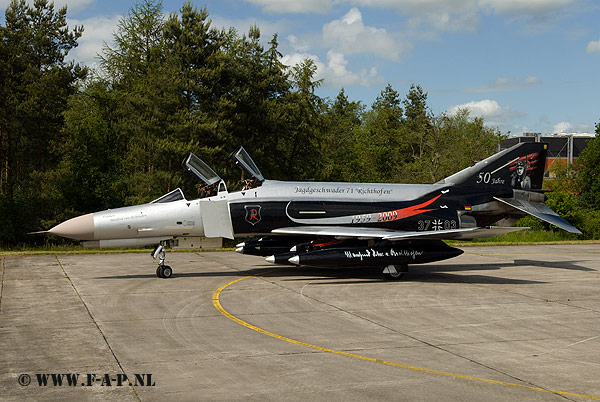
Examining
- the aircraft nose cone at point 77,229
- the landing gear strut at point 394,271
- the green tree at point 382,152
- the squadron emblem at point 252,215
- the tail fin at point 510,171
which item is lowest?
the landing gear strut at point 394,271

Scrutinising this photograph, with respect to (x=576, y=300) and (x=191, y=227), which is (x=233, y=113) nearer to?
(x=191, y=227)

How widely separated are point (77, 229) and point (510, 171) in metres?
13.1

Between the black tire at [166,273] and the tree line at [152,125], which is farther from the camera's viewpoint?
the tree line at [152,125]

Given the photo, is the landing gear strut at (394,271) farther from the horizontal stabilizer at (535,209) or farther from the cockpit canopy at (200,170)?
the cockpit canopy at (200,170)

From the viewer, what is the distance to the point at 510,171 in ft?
60.5

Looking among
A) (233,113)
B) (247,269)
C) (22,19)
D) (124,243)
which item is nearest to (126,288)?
(124,243)

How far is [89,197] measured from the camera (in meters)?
35.6

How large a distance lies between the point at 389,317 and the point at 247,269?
25.2 ft

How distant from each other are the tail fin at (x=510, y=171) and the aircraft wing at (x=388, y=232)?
8.85ft

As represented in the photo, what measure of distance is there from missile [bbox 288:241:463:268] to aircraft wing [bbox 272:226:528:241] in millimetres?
337

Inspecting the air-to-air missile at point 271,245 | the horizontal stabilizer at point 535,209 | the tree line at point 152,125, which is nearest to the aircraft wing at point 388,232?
the air-to-air missile at point 271,245

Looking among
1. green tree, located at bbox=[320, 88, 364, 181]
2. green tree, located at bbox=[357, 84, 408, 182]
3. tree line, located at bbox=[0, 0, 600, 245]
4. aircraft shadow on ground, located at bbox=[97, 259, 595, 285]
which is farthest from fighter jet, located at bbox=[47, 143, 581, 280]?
green tree, located at bbox=[357, 84, 408, 182]

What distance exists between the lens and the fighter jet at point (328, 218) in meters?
15.4

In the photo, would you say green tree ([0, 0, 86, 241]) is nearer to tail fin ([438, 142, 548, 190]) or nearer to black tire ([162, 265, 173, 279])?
black tire ([162, 265, 173, 279])
